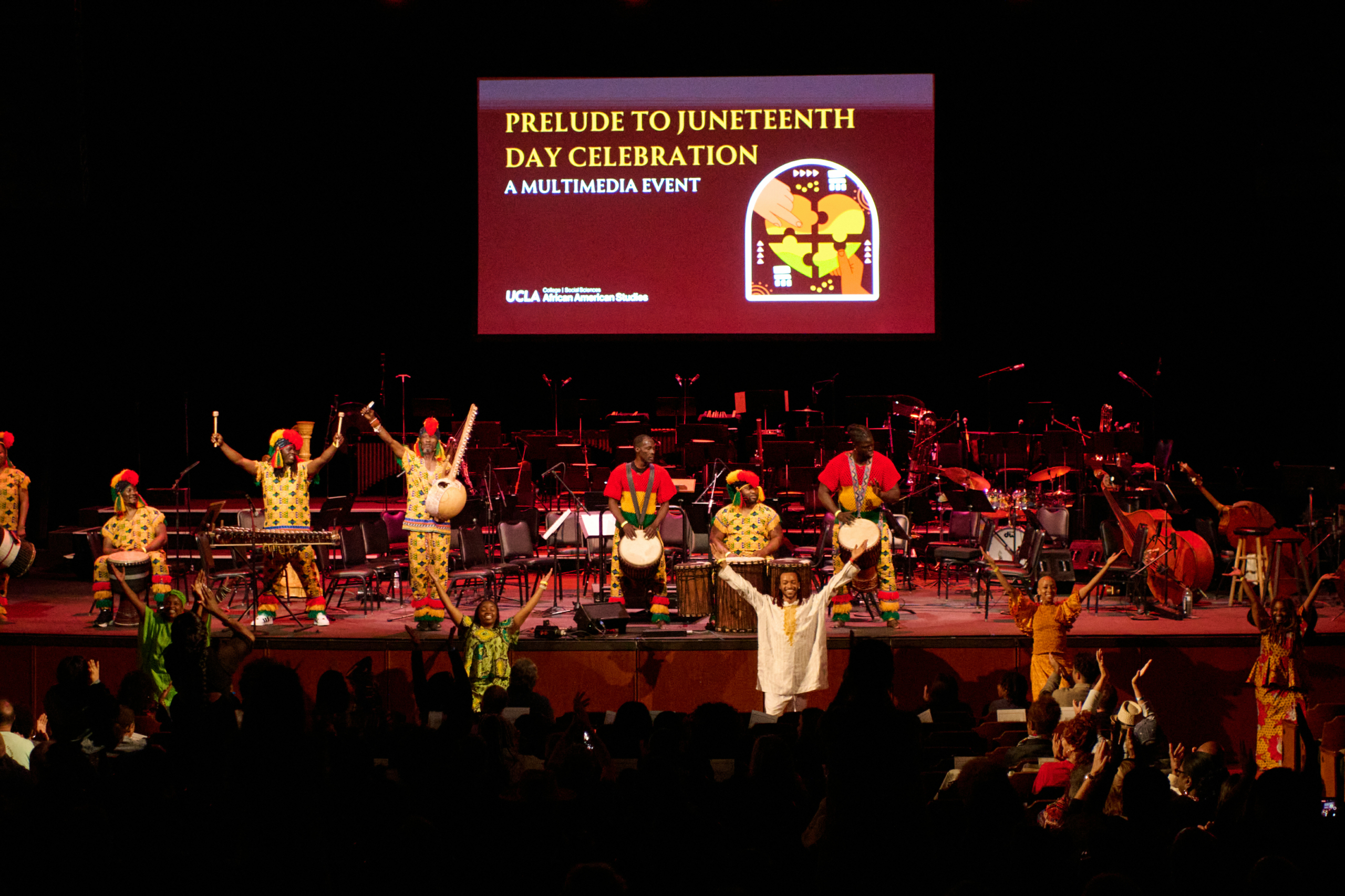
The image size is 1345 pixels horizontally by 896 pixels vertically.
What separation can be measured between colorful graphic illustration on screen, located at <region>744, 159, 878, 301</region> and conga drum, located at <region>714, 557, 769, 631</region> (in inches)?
216

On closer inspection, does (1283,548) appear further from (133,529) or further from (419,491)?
(133,529)

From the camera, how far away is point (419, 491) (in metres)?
10.9

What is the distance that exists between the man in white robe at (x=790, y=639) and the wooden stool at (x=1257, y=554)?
154 inches

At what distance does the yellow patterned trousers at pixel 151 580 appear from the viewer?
1105 cm

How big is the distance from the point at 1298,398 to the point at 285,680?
49.8 ft

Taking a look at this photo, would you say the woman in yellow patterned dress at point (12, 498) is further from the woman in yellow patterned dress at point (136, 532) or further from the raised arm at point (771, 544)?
the raised arm at point (771, 544)

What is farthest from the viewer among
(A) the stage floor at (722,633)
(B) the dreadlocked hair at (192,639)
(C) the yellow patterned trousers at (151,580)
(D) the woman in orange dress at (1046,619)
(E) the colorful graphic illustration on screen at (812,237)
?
(E) the colorful graphic illustration on screen at (812,237)

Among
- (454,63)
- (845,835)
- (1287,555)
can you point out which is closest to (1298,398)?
(1287,555)

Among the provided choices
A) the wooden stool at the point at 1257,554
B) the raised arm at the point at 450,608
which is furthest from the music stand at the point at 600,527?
the wooden stool at the point at 1257,554

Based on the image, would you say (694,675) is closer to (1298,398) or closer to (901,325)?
(901,325)

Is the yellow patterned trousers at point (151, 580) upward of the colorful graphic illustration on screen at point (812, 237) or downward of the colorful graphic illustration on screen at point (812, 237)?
downward

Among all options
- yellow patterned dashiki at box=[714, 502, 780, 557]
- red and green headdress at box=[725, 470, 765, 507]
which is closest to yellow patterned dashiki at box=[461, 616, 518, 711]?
yellow patterned dashiki at box=[714, 502, 780, 557]

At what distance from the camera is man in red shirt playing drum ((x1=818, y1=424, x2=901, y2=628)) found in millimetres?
10820

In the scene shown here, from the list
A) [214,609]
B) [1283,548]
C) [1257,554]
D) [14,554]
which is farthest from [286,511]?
[1283,548]
